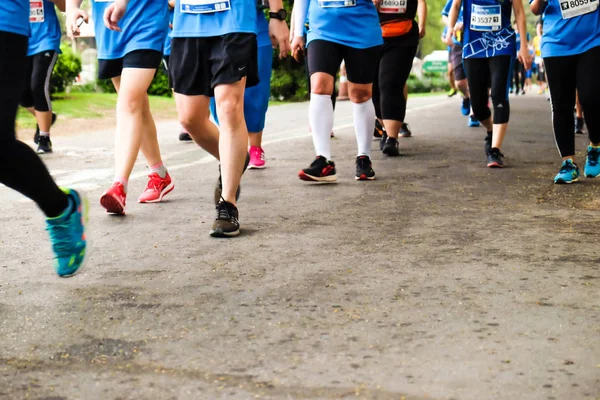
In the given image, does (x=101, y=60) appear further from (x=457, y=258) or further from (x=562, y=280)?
(x=562, y=280)

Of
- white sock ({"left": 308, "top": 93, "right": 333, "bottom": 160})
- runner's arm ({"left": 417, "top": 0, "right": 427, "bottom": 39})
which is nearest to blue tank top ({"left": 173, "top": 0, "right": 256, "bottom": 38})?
white sock ({"left": 308, "top": 93, "right": 333, "bottom": 160})

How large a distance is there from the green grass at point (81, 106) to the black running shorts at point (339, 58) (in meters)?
7.96

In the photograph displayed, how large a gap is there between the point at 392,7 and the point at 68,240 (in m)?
5.92

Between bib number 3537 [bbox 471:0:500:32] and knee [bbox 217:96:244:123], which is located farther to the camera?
bib number 3537 [bbox 471:0:500:32]

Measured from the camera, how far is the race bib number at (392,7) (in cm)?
908

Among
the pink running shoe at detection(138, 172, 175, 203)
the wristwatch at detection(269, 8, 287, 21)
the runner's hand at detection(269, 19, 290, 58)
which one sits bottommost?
the pink running shoe at detection(138, 172, 175, 203)

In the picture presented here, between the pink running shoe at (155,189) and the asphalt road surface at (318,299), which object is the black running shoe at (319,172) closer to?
the asphalt road surface at (318,299)

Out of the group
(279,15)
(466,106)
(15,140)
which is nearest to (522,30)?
(279,15)

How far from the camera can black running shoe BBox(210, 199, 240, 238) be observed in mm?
4961

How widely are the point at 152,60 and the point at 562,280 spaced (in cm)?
302

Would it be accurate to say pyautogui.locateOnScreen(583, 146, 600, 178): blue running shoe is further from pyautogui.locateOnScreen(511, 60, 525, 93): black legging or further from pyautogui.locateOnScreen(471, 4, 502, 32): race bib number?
pyautogui.locateOnScreen(511, 60, 525, 93): black legging

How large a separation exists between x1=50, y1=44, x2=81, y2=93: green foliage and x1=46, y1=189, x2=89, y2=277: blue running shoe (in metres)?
17.0

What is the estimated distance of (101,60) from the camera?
6074 mm

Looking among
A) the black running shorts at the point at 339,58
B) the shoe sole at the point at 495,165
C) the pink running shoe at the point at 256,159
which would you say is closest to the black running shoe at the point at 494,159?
the shoe sole at the point at 495,165
